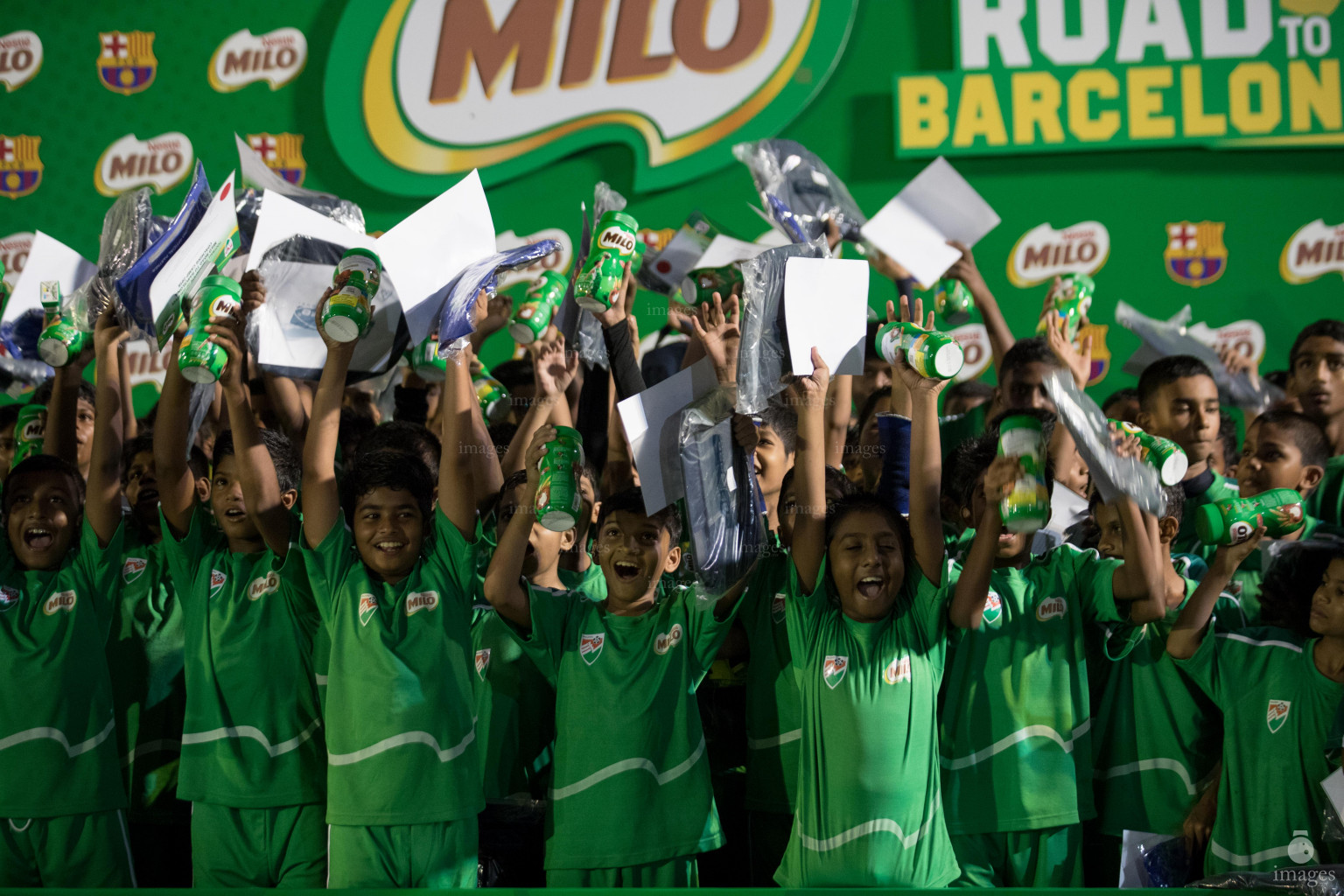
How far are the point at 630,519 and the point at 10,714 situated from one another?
1.49 meters

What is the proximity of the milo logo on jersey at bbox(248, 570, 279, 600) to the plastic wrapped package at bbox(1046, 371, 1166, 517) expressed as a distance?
1.73m

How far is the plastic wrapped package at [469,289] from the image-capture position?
103 inches

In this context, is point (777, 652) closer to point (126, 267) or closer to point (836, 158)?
point (126, 267)

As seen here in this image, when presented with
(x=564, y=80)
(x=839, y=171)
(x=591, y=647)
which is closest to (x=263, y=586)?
(x=591, y=647)

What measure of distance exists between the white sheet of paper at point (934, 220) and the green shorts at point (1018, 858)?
1700 millimetres

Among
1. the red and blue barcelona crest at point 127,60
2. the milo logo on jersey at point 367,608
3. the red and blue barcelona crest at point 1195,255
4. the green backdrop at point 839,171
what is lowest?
the milo logo on jersey at point 367,608

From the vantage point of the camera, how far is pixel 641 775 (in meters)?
2.50

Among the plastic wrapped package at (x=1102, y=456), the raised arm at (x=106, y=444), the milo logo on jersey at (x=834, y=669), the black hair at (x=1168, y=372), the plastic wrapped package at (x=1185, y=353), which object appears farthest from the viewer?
the plastic wrapped package at (x=1185, y=353)

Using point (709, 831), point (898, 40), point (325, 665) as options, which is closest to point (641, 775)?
point (709, 831)

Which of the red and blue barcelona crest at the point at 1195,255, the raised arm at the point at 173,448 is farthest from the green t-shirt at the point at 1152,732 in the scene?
the red and blue barcelona crest at the point at 1195,255

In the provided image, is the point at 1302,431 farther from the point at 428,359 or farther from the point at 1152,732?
the point at 428,359

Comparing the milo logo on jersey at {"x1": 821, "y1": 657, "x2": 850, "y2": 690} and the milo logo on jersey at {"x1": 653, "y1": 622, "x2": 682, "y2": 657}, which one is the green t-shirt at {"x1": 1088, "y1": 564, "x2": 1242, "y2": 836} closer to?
the milo logo on jersey at {"x1": 821, "y1": 657, "x2": 850, "y2": 690}

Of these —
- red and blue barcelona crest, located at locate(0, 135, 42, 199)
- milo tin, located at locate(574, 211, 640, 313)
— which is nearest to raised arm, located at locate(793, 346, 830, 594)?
milo tin, located at locate(574, 211, 640, 313)

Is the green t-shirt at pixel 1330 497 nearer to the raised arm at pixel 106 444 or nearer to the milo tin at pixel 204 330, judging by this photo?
the milo tin at pixel 204 330
